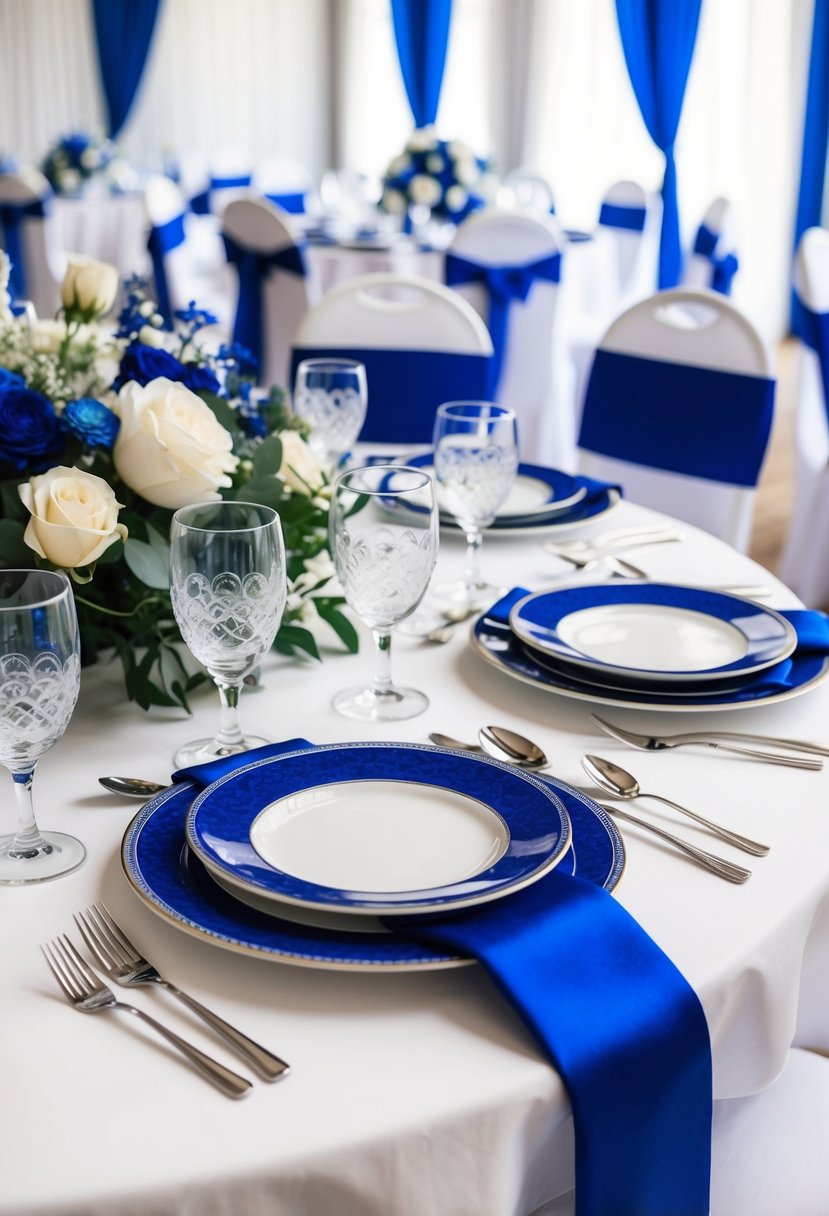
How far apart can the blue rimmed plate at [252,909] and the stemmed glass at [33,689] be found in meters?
0.07

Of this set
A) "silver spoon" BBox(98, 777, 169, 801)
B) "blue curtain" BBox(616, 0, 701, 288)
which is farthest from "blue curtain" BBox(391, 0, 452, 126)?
"silver spoon" BBox(98, 777, 169, 801)

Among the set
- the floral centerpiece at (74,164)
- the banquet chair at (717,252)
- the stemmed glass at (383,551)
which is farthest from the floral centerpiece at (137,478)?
the floral centerpiece at (74,164)

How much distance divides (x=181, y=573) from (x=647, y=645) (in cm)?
51

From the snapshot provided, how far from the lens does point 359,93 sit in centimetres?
964

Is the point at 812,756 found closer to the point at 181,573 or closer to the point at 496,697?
the point at 496,697

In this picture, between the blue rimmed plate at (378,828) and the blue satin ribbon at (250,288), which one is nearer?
the blue rimmed plate at (378,828)

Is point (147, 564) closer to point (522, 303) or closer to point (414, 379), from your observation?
point (414, 379)

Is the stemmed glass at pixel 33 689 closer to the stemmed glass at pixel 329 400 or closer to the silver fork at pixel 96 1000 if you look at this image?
Result: the silver fork at pixel 96 1000

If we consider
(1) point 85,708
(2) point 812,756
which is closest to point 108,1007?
(1) point 85,708

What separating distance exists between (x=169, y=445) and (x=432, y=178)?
4.41 meters

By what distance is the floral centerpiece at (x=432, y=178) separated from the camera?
16.7ft

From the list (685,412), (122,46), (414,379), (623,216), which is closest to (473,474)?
(685,412)

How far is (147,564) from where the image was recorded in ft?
3.47

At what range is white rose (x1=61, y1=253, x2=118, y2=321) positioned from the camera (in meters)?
1.40
